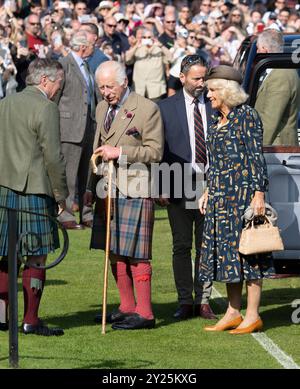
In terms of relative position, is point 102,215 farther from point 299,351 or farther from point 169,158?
point 299,351

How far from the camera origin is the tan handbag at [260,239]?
10453mm

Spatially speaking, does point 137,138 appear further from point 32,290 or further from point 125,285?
point 32,290

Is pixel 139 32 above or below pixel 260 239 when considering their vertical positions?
above

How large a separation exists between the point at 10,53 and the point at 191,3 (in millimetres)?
11249

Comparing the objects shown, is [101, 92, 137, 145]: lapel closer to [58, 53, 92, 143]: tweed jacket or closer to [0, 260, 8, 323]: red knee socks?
[0, 260, 8, 323]: red knee socks

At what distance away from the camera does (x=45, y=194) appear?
10383mm

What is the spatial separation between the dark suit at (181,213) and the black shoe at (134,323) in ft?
2.41

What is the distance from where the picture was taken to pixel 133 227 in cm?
1095

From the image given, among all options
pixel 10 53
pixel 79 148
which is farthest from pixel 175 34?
pixel 79 148

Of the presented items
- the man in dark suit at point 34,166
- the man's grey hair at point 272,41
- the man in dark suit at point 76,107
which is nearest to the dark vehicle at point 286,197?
the man's grey hair at point 272,41

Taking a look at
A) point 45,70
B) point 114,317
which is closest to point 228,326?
point 114,317

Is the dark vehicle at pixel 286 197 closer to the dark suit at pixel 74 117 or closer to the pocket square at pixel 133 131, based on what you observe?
the pocket square at pixel 133 131

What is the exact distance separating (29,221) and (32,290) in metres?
0.57

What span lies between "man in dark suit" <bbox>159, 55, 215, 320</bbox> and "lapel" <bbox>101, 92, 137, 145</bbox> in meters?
0.61
